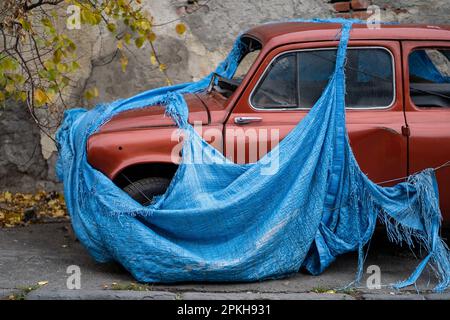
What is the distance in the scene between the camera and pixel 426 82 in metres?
6.12

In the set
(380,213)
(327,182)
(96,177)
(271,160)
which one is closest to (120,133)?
(96,177)

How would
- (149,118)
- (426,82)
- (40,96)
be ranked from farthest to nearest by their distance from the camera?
(40,96)
(426,82)
(149,118)

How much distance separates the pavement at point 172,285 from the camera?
5152 millimetres

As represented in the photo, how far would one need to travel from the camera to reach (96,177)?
5.48 meters

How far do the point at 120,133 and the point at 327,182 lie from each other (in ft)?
5.16

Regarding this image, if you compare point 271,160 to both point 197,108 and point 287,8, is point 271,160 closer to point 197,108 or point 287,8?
point 197,108

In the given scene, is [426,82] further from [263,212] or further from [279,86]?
[263,212]

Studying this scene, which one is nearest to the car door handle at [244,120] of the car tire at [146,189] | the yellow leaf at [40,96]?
the car tire at [146,189]

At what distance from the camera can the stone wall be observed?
8.00m

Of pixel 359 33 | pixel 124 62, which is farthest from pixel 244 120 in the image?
pixel 124 62

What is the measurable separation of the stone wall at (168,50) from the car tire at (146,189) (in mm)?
2631

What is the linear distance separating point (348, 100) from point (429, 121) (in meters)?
0.62

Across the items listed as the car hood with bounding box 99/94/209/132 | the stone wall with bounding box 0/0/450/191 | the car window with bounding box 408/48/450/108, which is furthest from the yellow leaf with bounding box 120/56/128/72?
the car window with bounding box 408/48/450/108

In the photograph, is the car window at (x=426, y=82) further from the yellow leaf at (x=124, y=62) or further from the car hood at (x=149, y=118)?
the yellow leaf at (x=124, y=62)
